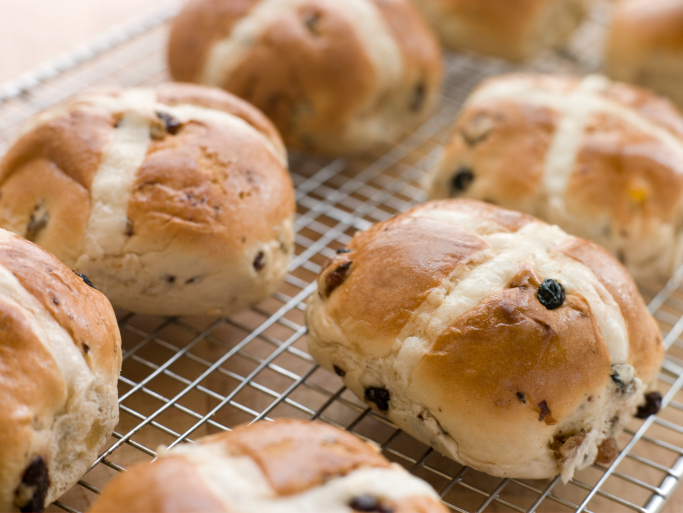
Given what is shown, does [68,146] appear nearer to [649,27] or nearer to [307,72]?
[307,72]

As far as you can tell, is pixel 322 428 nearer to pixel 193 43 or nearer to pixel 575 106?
A: pixel 575 106

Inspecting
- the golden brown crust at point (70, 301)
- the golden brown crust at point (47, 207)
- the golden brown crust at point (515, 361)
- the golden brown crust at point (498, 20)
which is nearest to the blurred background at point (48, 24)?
the golden brown crust at point (47, 207)

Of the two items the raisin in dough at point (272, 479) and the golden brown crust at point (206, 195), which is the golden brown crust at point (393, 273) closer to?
the golden brown crust at point (206, 195)

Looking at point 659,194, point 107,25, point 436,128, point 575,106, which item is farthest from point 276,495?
point 107,25

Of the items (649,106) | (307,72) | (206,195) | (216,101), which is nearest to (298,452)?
(206,195)

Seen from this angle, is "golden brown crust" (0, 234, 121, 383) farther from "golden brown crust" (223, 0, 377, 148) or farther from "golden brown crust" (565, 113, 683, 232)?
"golden brown crust" (565, 113, 683, 232)
